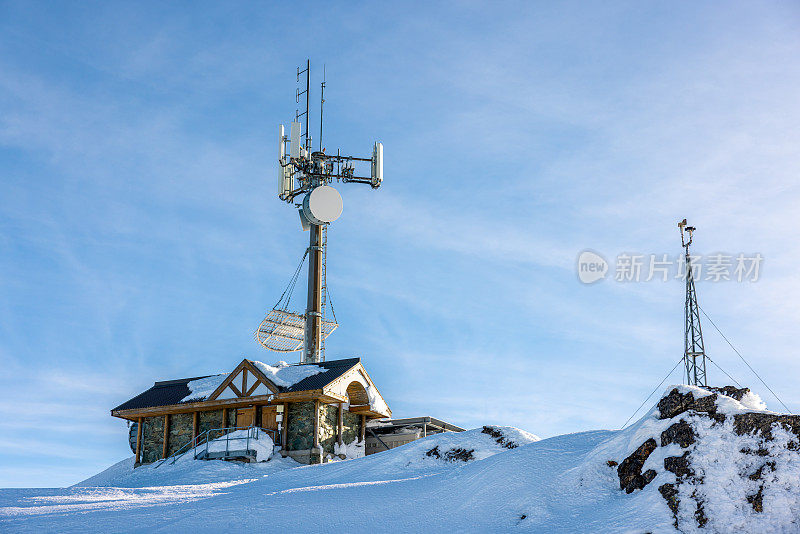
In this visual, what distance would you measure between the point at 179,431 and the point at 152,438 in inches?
60.4

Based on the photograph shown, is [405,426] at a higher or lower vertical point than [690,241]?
lower

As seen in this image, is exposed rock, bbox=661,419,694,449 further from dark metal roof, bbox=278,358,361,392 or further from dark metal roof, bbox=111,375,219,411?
dark metal roof, bbox=111,375,219,411

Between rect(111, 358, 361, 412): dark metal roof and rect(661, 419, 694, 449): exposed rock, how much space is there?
52.9 feet

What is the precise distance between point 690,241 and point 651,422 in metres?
11.7

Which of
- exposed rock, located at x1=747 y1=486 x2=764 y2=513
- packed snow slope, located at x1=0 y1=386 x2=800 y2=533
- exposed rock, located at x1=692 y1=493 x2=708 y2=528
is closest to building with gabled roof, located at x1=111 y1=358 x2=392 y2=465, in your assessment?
packed snow slope, located at x1=0 y1=386 x2=800 y2=533

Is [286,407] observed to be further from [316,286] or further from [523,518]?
[523,518]

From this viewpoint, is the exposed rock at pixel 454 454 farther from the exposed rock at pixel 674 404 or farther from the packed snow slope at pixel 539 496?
the exposed rock at pixel 674 404

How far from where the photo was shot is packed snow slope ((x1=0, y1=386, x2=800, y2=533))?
9.15 m

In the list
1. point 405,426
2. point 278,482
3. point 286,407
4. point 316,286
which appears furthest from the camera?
point 316,286

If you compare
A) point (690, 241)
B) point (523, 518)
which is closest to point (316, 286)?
point (690, 241)

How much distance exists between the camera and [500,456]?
13.1 meters

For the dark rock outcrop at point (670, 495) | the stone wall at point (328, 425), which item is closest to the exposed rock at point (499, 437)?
the stone wall at point (328, 425)

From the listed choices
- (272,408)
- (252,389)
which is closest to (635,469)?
(272,408)

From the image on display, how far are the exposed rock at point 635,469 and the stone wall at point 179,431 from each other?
20.4 meters
